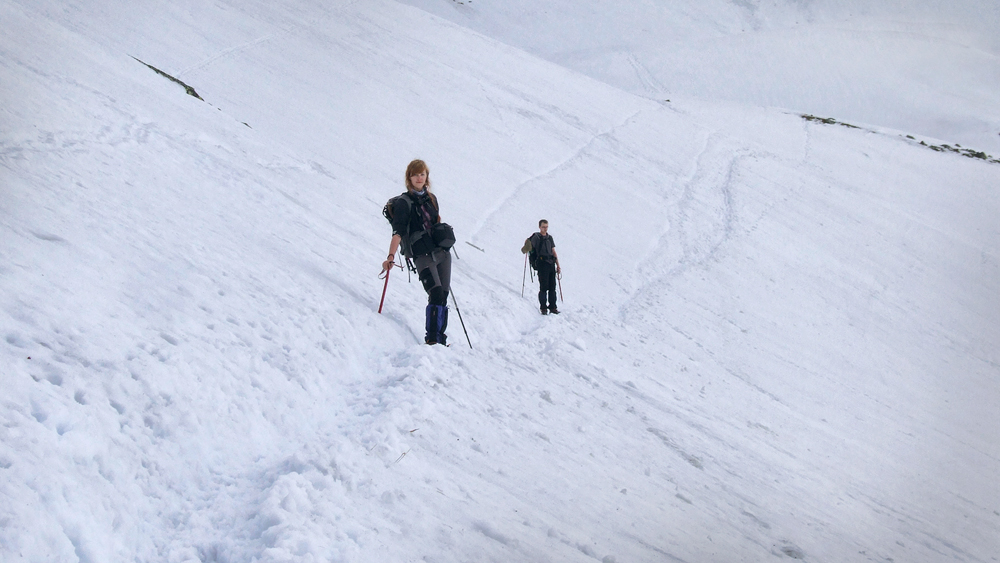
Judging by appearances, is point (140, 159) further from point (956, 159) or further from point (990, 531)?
point (956, 159)

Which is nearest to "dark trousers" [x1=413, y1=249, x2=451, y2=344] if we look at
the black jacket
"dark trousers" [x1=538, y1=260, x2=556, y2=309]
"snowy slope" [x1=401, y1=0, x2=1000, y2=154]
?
A: the black jacket

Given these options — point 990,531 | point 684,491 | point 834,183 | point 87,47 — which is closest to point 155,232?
point 684,491

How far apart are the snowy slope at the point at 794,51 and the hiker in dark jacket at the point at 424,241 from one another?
132ft

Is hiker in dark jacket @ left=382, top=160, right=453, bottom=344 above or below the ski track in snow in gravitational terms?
below

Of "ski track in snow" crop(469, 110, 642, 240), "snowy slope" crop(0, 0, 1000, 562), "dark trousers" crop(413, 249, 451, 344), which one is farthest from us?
"ski track in snow" crop(469, 110, 642, 240)

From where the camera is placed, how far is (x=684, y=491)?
6.09m

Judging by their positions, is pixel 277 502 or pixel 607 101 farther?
pixel 607 101

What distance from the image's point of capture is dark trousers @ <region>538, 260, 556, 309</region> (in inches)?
438

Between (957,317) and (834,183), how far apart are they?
10.9 metres

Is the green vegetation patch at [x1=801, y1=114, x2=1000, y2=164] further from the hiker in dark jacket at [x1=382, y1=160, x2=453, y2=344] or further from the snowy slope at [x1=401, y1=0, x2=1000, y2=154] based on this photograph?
the hiker in dark jacket at [x1=382, y1=160, x2=453, y2=344]

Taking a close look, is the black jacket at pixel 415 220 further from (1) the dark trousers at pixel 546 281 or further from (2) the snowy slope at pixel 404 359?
(1) the dark trousers at pixel 546 281

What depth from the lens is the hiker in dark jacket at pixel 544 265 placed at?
36.6 feet

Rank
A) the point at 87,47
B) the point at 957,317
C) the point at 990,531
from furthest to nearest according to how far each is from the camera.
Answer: the point at 957,317, the point at 87,47, the point at 990,531

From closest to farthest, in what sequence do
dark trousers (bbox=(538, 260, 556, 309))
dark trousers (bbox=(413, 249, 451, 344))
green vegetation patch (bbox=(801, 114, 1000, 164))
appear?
dark trousers (bbox=(413, 249, 451, 344))
dark trousers (bbox=(538, 260, 556, 309))
green vegetation patch (bbox=(801, 114, 1000, 164))
